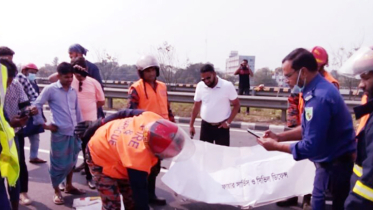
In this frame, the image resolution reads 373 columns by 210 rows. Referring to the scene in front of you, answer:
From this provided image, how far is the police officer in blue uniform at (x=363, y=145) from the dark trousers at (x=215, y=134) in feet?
7.11

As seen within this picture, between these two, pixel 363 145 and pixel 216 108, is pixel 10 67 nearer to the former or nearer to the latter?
pixel 216 108

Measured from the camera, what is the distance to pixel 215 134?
13.9 feet

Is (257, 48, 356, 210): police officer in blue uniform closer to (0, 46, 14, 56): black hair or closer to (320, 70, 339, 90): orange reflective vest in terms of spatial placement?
(320, 70, 339, 90): orange reflective vest

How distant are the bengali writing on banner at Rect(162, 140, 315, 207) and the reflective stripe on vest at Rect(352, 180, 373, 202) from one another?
61.7 inches

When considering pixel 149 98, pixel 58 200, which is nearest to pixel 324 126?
pixel 149 98

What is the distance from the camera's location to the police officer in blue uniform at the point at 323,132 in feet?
7.06

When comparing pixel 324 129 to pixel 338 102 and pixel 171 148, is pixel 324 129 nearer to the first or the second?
pixel 338 102

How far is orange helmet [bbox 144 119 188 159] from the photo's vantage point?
2.07 meters

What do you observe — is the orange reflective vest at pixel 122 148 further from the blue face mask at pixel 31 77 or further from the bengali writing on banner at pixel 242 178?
the blue face mask at pixel 31 77

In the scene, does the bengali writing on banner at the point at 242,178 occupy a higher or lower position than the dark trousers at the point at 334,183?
lower

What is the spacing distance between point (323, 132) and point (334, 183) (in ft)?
1.25

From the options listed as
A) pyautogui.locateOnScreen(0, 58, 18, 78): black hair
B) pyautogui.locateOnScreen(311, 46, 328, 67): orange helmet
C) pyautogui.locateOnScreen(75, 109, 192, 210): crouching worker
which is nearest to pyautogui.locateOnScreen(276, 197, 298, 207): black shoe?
pyautogui.locateOnScreen(311, 46, 328, 67): orange helmet

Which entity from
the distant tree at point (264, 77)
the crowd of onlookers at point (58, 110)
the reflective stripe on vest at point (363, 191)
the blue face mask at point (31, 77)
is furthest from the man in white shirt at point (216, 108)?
the distant tree at point (264, 77)

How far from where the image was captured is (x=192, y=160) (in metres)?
3.53
